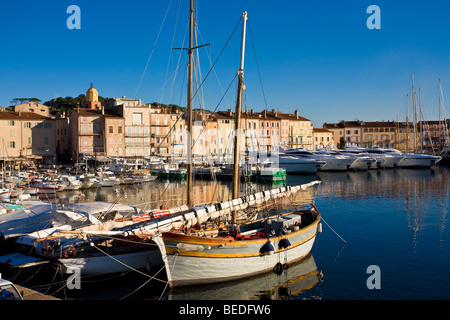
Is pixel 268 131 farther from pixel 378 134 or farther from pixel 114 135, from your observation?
pixel 378 134

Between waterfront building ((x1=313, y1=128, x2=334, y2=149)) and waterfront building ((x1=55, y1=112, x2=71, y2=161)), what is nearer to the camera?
waterfront building ((x1=55, y1=112, x2=71, y2=161))

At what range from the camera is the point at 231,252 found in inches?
628

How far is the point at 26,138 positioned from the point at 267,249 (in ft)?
233

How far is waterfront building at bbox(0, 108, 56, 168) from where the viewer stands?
7244 cm

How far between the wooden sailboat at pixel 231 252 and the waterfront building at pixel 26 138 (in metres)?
62.9

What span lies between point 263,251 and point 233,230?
154 cm

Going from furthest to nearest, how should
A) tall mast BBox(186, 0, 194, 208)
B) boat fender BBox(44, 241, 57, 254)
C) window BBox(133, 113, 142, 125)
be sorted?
window BBox(133, 113, 142, 125) < tall mast BBox(186, 0, 194, 208) < boat fender BBox(44, 241, 57, 254)

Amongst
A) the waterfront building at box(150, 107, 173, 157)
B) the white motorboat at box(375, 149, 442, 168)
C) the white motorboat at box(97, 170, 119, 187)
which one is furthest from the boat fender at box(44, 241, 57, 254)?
the white motorboat at box(375, 149, 442, 168)

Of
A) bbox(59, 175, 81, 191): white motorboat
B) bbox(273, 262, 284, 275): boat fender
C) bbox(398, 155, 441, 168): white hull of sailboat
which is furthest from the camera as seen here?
bbox(398, 155, 441, 168): white hull of sailboat

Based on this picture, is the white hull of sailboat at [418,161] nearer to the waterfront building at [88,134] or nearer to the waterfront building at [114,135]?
the waterfront building at [114,135]

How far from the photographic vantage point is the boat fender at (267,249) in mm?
16766

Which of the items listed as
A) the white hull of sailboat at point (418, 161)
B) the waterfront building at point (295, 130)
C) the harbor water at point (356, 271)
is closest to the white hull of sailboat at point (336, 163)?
the white hull of sailboat at point (418, 161)

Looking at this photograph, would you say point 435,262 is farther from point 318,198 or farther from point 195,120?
point 195,120

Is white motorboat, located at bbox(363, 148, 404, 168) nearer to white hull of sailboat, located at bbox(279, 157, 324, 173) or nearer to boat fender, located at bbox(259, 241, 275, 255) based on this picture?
white hull of sailboat, located at bbox(279, 157, 324, 173)
